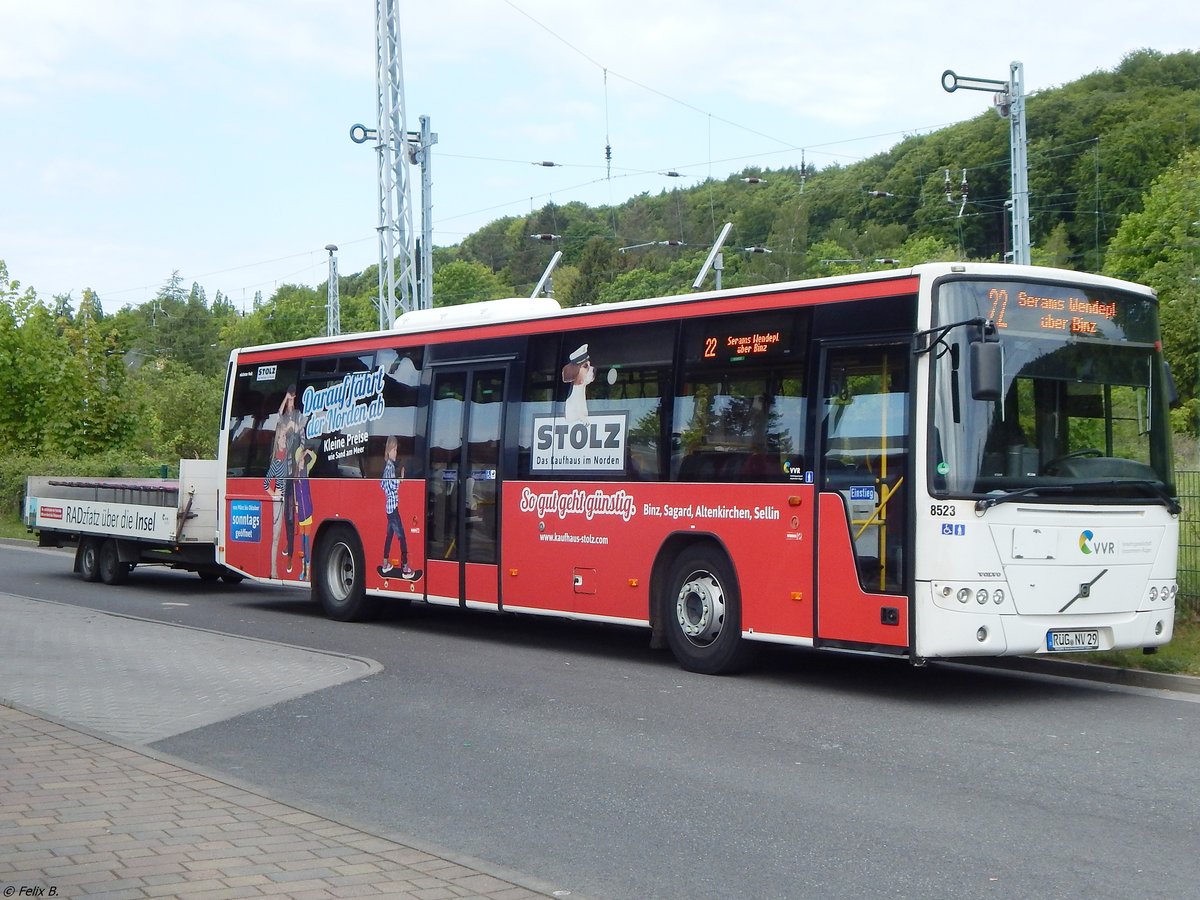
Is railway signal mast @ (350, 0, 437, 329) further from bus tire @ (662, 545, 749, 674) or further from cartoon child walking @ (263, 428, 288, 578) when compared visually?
bus tire @ (662, 545, 749, 674)

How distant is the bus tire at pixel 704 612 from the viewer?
39.9ft

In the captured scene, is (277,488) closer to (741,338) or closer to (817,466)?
(741,338)

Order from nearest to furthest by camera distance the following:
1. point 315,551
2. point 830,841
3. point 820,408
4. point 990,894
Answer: point 990,894 → point 830,841 → point 820,408 → point 315,551

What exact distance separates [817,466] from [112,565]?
15580mm

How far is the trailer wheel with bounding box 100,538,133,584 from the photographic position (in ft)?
76.4

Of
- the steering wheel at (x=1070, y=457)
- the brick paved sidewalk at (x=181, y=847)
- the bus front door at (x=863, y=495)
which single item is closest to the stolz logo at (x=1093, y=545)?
the steering wheel at (x=1070, y=457)

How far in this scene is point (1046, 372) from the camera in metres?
11.0

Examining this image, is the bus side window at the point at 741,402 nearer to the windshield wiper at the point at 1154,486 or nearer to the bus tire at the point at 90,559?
the windshield wiper at the point at 1154,486

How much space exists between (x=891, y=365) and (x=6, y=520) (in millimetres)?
37429

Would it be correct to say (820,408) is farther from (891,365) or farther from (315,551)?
(315,551)

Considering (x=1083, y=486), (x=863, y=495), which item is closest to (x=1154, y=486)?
(x=1083, y=486)

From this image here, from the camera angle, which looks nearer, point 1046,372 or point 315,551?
point 1046,372

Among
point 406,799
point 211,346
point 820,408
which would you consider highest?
point 211,346

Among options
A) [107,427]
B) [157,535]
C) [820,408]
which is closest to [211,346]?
[107,427]
